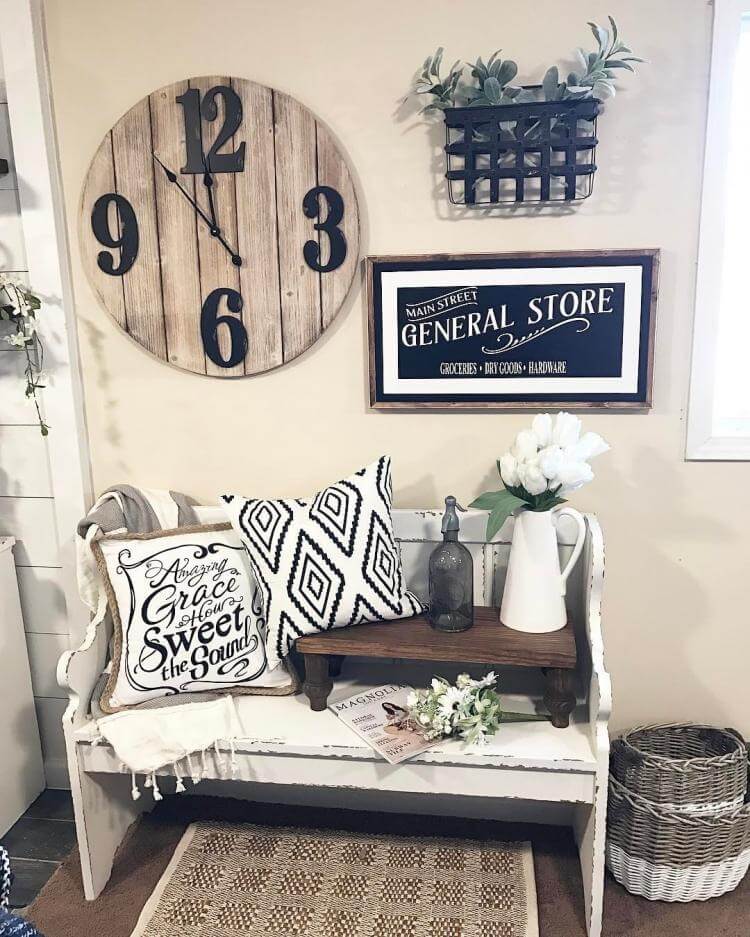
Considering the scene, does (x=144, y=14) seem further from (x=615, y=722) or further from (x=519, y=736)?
(x=615, y=722)

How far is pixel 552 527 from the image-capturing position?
69.7 inches

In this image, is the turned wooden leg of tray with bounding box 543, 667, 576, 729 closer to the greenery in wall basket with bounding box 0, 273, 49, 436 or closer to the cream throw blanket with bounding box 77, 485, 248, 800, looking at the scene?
the cream throw blanket with bounding box 77, 485, 248, 800

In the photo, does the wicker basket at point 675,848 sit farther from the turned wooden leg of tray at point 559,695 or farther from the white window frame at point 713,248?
the white window frame at point 713,248

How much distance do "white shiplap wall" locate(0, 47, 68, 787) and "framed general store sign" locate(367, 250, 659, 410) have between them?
923 mm

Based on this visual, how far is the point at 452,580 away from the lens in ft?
5.93

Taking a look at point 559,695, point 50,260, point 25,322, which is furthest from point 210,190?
point 559,695

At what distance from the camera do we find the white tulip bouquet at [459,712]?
65.9 inches

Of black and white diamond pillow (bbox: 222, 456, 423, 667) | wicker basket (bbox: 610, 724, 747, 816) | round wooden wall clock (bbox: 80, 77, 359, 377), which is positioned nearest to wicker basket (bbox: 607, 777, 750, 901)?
wicker basket (bbox: 610, 724, 747, 816)

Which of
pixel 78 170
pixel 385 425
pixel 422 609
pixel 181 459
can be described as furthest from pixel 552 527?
pixel 78 170

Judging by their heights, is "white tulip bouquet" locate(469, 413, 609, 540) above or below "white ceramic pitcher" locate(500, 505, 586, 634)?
above

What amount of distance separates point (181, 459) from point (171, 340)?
0.31 meters

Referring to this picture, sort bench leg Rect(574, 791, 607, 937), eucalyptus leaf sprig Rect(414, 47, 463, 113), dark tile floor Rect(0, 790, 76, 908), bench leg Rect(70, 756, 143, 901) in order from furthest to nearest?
dark tile floor Rect(0, 790, 76, 908) → bench leg Rect(70, 756, 143, 901) → eucalyptus leaf sprig Rect(414, 47, 463, 113) → bench leg Rect(574, 791, 607, 937)

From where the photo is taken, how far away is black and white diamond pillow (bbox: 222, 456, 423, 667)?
1.77m

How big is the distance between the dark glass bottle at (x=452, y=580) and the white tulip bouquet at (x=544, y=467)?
3.0 inches
